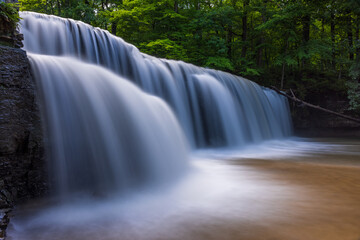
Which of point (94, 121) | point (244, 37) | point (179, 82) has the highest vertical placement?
point (244, 37)

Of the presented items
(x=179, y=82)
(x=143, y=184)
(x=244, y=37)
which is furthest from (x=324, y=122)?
(x=143, y=184)

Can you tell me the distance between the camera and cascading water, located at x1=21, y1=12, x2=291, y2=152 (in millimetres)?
6223

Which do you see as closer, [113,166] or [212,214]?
[212,214]

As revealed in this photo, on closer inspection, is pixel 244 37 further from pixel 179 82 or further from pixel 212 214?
pixel 212 214

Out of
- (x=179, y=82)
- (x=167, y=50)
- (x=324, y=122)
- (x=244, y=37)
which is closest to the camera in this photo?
(x=179, y=82)

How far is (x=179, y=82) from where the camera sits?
302 inches

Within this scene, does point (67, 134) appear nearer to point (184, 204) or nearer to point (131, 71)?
point (184, 204)

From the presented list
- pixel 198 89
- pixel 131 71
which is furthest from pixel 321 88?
pixel 131 71

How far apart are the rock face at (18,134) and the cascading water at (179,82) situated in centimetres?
383

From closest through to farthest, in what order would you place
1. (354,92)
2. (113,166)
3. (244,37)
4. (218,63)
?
(113,166)
(354,92)
(218,63)
(244,37)

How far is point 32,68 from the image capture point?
2.87m

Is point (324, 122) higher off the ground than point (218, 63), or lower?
lower

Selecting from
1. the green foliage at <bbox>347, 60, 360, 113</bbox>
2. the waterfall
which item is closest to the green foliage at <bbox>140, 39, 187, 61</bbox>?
the waterfall

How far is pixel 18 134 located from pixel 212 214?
2042 millimetres
